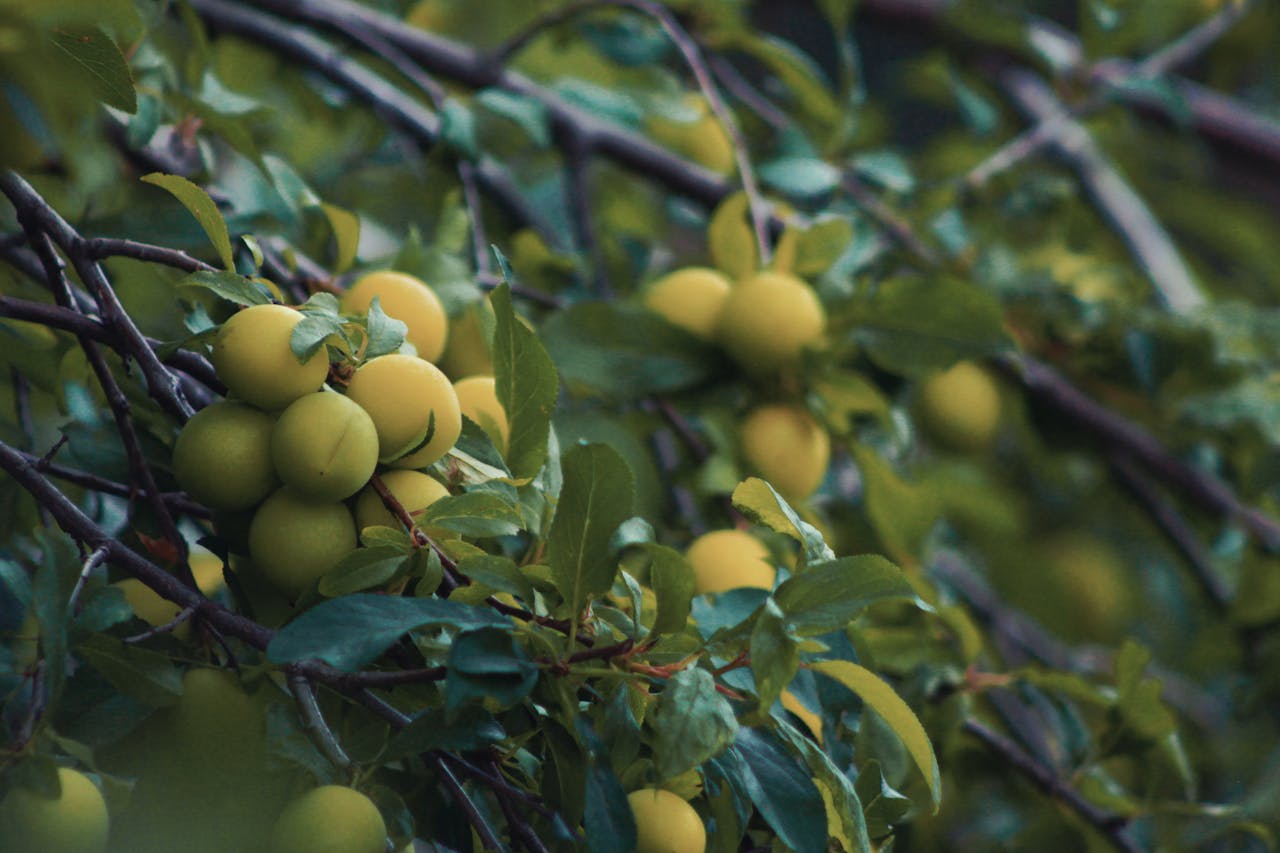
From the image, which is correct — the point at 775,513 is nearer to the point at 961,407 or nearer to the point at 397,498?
the point at 397,498

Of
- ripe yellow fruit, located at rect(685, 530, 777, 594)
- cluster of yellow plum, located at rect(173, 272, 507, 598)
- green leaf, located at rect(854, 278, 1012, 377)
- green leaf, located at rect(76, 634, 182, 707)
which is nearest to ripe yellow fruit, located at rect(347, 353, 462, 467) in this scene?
cluster of yellow plum, located at rect(173, 272, 507, 598)

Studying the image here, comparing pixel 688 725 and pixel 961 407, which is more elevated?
pixel 688 725

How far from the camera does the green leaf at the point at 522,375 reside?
50cm

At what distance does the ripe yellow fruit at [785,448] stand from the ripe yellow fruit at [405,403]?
0.36 metres

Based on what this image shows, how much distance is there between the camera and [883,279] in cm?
106

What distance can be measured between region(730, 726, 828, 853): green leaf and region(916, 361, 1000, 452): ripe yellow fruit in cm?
74

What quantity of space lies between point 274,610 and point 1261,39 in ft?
5.19

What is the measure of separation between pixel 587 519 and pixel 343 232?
0.97 feet

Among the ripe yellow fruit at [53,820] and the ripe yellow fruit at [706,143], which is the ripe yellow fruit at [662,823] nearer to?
the ripe yellow fruit at [53,820]

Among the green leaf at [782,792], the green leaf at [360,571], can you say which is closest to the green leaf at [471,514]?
the green leaf at [360,571]

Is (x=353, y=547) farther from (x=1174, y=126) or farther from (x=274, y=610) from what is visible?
(x=1174, y=126)

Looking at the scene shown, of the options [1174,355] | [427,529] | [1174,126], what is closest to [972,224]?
[1174,355]

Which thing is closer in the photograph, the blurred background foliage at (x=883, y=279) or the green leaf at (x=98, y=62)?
the green leaf at (x=98, y=62)

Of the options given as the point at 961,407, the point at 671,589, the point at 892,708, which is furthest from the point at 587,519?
the point at 961,407
